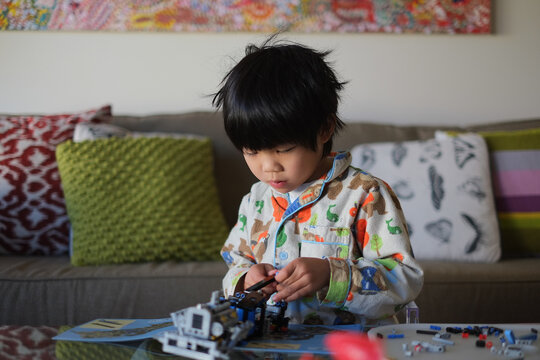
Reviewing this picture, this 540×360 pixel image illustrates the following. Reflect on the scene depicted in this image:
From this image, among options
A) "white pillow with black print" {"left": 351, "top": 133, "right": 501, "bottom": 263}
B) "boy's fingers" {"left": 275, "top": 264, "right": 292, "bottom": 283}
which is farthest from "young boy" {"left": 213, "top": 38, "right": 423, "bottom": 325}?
"white pillow with black print" {"left": 351, "top": 133, "right": 501, "bottom": 263}

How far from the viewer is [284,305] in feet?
2.43

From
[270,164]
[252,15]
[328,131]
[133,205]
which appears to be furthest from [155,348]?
[252,15]

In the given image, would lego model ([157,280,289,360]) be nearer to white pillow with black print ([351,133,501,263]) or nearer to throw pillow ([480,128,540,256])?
white pillow with black print ([351,133,501,263])

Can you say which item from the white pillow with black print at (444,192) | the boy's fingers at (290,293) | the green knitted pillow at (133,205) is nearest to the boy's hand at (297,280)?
the boy's fingers at (290,293)

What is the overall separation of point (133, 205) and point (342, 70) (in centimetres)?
97

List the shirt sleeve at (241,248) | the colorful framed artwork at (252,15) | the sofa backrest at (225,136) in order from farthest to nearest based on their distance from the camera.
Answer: the colorful framed artwork at (252,15) < the sofa backrest at (225,136) < the shirt sleeve at (241,248)

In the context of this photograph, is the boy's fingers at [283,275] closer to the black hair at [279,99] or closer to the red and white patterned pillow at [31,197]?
the black hair at [279,99]

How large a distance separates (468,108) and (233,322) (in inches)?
70.4

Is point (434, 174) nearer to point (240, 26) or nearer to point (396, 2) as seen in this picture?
point (396, 2)

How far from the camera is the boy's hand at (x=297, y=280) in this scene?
29.6 inches

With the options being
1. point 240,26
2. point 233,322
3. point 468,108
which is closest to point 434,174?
point 468,108

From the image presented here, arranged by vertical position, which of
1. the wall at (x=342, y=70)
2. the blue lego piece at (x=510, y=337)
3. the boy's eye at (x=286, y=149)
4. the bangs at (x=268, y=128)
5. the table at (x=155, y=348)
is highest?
the wall at (x=342, y=70)

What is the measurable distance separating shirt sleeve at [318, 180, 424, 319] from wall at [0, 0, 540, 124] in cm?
121

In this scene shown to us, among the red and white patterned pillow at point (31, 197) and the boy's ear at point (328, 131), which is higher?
the boy's ear at point (328, 131)
